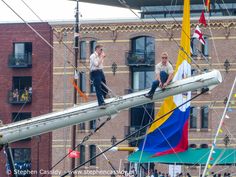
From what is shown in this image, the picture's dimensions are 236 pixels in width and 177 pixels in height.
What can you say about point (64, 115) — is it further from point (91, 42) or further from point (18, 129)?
point (91, 42)

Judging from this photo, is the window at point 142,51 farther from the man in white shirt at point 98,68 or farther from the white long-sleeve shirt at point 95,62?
the white long-sleeve shirt at point 95,62

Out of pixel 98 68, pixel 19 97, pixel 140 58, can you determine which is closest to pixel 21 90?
pixel 19 97

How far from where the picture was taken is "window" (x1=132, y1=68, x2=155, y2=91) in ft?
208

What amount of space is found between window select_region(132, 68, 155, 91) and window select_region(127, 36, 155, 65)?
0.90m

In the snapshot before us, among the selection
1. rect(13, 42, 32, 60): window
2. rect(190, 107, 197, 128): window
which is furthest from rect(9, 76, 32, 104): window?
rect(190, 107, 197, 128): window

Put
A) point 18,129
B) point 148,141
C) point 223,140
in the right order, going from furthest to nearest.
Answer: point 223,140, point 148,141, point 18,129

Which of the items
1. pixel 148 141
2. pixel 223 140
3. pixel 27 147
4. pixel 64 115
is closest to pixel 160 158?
pixel 148 141

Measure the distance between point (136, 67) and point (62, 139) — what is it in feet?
21.5

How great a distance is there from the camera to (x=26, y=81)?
216 ft

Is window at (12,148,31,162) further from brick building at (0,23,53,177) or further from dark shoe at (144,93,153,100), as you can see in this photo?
dark shoe at (144,93,153,100)

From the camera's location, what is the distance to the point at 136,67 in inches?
2484

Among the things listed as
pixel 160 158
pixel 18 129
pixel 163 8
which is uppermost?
pixel 163 8

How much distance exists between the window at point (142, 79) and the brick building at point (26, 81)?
5.67 m

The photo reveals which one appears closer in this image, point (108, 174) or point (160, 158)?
point (160, 158)
